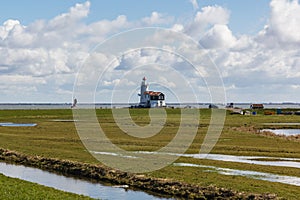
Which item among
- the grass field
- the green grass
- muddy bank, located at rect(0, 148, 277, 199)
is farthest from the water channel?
the grass field

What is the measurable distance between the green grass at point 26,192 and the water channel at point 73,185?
2.52 metres

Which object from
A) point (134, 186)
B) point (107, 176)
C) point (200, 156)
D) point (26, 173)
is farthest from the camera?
point (200, 156)

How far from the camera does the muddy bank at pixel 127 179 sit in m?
28.8

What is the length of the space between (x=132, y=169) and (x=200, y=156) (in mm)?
11284

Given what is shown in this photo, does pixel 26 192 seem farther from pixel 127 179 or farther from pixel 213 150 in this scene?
pixel 213 150

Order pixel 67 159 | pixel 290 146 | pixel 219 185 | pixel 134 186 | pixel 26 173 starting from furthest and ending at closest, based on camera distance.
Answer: pixel 290 146 < pixel 67 159 < pixel 26 173 < pixel 134 186 < pixel 219 185

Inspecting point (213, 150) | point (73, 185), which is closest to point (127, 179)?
point (73, 185)

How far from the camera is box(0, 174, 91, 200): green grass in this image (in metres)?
26.2

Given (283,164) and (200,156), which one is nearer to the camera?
(283,164)

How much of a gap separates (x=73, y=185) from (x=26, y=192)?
6.96 m

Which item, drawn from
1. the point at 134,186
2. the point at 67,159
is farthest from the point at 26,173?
the point at 134,186

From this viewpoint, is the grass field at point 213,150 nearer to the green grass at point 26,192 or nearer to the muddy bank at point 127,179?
the muddy bank at point 127,179

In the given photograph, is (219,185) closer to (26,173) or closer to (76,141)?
(26,173)

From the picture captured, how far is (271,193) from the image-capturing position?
28062 mm
